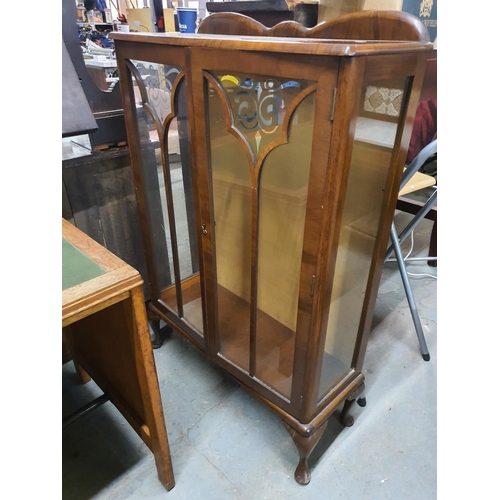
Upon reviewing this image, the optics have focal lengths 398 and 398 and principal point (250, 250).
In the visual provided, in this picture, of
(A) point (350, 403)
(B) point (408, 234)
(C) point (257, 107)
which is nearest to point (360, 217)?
(C) point (257, 107)

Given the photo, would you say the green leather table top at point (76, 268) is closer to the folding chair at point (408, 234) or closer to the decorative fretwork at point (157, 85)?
the decorative fretwork at point (157, 85)

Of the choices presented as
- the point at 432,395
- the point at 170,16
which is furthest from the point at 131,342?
the point at 170,16

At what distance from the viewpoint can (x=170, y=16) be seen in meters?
1.60

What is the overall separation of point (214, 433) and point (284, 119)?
1049 millimetres

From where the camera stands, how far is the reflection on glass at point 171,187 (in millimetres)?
1059

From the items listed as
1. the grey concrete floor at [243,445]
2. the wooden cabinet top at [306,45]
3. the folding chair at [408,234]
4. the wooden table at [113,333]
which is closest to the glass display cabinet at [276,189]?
the wooden cabinet top at [306,45]

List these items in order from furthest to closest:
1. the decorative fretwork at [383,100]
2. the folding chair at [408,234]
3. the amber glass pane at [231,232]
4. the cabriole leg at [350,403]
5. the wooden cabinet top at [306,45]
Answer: the folding chair at [408,234] < the cabriole leg at [350,403] < the amber glass pane at [231,232] < the decorative fretwork at [383,100] < the wooden cabinet top at [306,45]

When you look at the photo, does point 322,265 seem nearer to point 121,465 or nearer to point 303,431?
point 303,431

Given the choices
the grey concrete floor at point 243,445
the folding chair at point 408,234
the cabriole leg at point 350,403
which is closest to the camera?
the grey concrete floor at point 243,445

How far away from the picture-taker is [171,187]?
1.23 m

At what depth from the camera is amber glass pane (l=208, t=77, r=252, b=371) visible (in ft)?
3.13

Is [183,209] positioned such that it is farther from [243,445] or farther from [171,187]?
[243,445]

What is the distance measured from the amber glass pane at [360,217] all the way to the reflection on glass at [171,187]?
451 millimetres
